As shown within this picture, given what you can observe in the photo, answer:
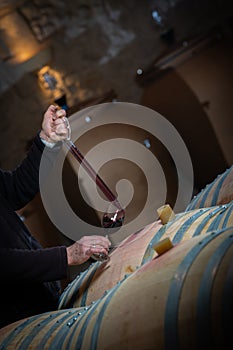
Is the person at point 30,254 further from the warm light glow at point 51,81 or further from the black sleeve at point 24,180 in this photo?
the warm light glow at point 51,81

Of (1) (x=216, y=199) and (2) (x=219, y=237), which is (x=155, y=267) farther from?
(1) (x=216, y=199)

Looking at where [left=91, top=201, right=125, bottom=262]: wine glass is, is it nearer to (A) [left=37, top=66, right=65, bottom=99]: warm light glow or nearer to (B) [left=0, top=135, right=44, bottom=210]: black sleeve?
(B) [left=0, top=135, right=44, bottom=210]: black sleeve

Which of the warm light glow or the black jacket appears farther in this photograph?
the warm light glow

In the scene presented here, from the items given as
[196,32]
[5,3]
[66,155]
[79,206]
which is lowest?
[79,206]

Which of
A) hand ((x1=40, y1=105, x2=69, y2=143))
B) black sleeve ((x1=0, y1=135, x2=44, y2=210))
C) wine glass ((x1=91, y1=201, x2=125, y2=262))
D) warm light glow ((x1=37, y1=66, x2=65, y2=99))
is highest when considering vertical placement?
warm light glow ((x1=37, y1=66, x2=65, y2=99))

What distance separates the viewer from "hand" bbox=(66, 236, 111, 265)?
1.79 metres

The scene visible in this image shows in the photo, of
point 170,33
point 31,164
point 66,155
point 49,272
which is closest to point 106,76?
point 170,33

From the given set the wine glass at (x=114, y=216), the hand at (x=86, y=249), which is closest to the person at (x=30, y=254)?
the hand at (x=86, y=249)

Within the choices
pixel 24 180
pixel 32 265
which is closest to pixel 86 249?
pixel 32 265


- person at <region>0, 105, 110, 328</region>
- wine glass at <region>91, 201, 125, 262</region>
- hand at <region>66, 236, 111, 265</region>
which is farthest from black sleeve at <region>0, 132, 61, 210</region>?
hand at <region>66, 236, 111, 265</region>

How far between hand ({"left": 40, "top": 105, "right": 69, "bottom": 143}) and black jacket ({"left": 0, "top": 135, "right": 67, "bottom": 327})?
10 cm

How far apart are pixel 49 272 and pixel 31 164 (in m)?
0.81

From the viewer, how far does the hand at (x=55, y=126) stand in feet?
7.13

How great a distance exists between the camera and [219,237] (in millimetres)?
1207
